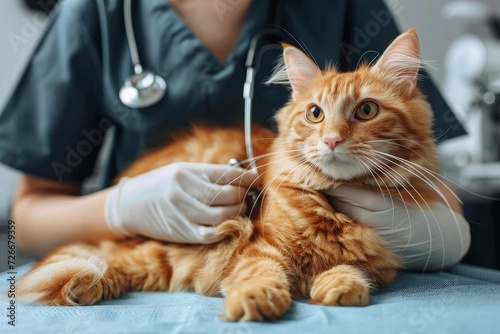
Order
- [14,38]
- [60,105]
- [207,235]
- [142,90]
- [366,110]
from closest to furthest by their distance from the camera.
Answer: [366,110] → [207,235] → [142,90] → [60,105] → [14,38]

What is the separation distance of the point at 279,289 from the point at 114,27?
85 centimetres

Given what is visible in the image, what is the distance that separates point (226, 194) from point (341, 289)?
1.02ft

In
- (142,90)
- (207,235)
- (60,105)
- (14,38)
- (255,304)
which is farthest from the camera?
(14,38)

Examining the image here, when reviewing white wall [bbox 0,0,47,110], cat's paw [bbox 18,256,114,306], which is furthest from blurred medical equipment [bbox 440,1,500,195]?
white wall [bbox 0,0,47,110]

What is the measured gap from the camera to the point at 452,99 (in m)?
1.44

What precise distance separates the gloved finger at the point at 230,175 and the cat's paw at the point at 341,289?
246mm

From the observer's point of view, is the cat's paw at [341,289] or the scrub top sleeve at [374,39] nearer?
the cat's paw at [341,289]

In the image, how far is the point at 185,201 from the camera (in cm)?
95

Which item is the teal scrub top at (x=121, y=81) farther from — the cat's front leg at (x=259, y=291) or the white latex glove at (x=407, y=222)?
the cat's front leg at (x=259, y=291)

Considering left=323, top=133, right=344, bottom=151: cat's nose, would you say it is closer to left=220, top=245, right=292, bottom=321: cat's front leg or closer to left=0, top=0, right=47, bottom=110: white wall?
left=220, top=245, right=292, bottom=321: cat's front leg

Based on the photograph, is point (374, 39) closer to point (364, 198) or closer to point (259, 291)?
point (364, 198)

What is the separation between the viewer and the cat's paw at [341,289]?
2.35ft

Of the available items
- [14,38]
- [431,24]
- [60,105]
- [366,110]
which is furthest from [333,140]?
[14,38]

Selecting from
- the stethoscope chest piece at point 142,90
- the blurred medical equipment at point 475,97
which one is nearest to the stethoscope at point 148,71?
the stethoscope chest piece at point 142,90
